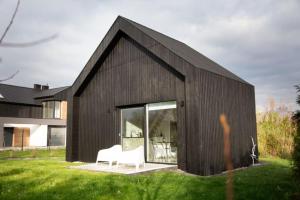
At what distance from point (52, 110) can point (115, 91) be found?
24780 mm

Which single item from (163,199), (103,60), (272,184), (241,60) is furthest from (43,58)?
(241,60)

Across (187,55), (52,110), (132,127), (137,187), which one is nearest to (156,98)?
(132,127)

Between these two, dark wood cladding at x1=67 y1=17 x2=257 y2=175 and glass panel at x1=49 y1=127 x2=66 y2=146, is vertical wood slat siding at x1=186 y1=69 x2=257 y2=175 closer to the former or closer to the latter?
dark wood cladding at x1=67 y1=17 x2=257 y2=175

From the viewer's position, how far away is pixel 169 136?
10758 mm

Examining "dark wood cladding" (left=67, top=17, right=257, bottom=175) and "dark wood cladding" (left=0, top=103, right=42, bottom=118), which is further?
"dark wood cladding" (left=0, top=103, right=42, bottom=118)

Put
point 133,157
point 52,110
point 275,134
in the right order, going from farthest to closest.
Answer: point 52,110, point 275,134, point 133,157

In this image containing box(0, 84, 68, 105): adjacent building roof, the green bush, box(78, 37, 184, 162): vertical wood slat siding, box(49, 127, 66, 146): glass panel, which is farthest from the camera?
box(49, 127, 66, 146): glass panel

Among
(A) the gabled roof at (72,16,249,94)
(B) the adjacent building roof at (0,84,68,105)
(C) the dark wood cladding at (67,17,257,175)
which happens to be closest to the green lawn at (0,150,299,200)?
(C) the dark wood cladding at (67,17,257,175)

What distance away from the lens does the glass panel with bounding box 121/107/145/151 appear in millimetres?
11680

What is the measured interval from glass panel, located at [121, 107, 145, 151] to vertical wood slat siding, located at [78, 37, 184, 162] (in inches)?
11.6

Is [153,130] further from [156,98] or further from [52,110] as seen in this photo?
[52,110]

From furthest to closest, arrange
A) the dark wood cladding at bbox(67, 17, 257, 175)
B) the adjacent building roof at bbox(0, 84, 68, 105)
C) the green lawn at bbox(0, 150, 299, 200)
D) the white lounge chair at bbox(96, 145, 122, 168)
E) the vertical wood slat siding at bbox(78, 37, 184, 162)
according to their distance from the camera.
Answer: the adjacent building roof at bbox(0, 84, 68, 105)
the vertical wood slat siding at bbox(78, 37, 184, 162)
the white lounge chair at bbox(96, 145, 122, 168)
the dark wood cladding at bbox(67, 17, 257, 175)
the green lawn at bbox(0, 150, 299, 200)

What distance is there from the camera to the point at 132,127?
1198 cm

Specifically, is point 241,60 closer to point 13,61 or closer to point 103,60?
point 103,60
